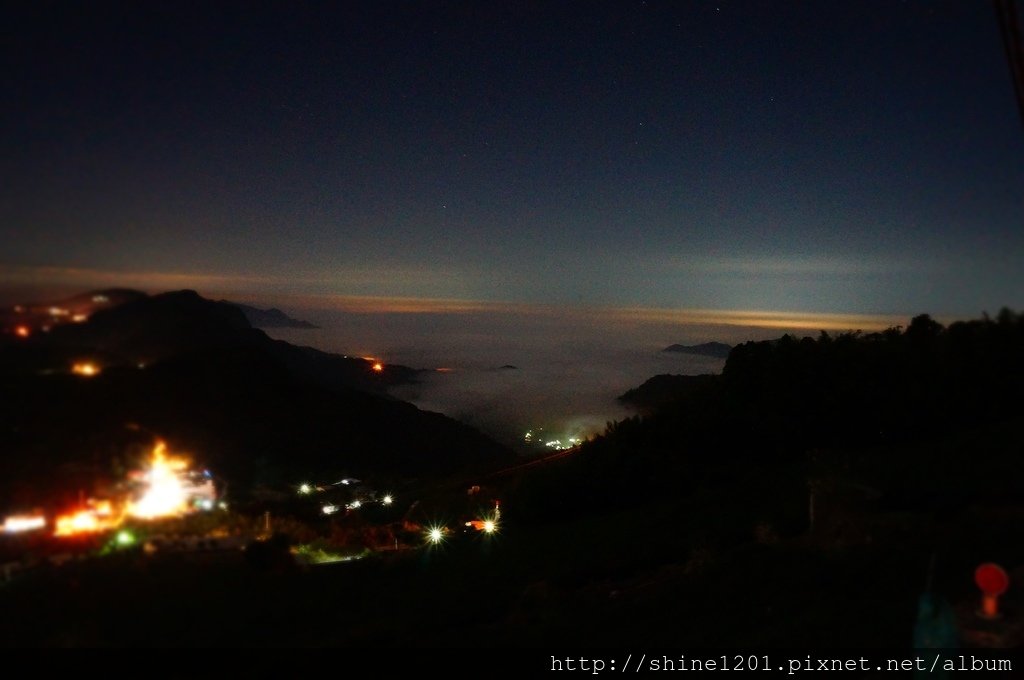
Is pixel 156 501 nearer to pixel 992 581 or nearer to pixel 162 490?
pixel 162 490

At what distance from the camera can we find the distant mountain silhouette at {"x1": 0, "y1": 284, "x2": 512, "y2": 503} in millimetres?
6770

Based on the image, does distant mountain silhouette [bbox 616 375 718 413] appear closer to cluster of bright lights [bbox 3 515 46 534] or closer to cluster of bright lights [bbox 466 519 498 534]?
cluster of bright lights [bbox 466 519 498 534]

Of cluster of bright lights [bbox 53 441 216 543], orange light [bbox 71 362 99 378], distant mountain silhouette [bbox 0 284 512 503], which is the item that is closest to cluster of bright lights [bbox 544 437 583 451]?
distant mountain silhouette [bbox 0 284 512 503]

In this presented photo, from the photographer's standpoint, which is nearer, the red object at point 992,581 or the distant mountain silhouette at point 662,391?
the red object at point 992,581

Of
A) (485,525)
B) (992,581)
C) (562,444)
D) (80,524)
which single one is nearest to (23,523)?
(80,524)

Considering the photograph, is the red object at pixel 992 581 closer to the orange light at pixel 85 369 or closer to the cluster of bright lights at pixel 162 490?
the cluster of bright lights at pixel 162 490

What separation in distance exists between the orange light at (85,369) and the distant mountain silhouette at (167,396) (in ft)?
0.14

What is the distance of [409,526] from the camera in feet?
41.0

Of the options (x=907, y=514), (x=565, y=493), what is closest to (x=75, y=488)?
(x=907, y=514)

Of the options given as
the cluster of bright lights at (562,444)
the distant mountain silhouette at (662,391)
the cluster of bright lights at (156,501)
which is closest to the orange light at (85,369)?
the cluster of bright lights at (156,501)

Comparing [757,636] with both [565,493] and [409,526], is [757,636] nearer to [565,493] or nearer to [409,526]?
[409,526]

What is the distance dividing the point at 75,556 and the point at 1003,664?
7.62 m

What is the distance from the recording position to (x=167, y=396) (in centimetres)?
732

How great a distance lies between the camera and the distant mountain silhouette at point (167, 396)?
22.2 ft
